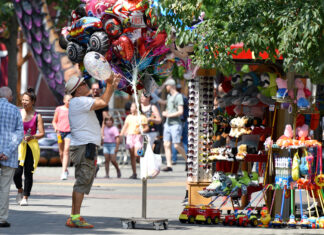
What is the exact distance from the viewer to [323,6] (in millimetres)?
8961

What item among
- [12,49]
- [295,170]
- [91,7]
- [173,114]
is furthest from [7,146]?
[12,49]

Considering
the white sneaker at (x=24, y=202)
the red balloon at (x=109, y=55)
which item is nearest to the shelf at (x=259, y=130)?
the red balloon at (x=109, y=55)

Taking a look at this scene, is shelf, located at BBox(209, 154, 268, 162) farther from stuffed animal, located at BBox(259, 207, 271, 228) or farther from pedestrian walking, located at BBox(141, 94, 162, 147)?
pedestrian walking, located at BBox(141, 94, 162, 147)

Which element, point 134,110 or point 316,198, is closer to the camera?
point 316,198

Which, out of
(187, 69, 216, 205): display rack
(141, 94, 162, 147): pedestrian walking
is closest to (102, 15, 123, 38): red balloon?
(187, 69, 216, 205): display rack

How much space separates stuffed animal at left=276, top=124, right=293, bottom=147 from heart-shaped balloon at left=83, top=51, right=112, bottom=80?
2.60 metres

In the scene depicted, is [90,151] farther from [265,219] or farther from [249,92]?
[249,92]

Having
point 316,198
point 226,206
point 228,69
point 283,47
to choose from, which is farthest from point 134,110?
point 283,47

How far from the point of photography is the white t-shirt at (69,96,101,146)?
11500mm

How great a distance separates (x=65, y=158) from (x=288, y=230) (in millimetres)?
8600

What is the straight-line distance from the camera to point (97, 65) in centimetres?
1123

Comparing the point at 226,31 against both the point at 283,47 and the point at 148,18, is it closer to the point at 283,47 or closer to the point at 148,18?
the point at 283,47

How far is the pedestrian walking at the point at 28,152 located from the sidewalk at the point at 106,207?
0.93ft

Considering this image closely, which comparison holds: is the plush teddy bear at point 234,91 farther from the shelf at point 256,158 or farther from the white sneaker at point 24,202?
the white sneaker at point 24,202
